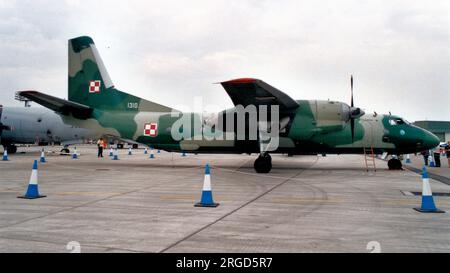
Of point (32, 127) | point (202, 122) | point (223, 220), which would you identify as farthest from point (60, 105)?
point (32, 127)

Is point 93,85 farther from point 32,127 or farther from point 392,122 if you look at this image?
point 392,122

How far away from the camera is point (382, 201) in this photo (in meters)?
8.80

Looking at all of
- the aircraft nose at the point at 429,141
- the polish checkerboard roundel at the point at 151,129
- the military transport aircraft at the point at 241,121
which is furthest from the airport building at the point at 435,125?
the polish checkerboard roundel at the point at 151,129

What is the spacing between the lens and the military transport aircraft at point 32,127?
1228 inches

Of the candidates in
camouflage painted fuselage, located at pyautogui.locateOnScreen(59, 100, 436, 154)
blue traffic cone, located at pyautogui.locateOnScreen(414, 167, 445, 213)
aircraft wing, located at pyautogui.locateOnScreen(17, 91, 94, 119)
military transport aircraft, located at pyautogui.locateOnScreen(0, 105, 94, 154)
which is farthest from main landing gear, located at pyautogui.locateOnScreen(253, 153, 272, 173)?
military transport aircraft, located at pyautogui.locateOnScreen(0, 105, 94, 154)

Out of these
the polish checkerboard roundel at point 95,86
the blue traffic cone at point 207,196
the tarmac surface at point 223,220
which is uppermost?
the polish checkerboard roundel at point 95,86

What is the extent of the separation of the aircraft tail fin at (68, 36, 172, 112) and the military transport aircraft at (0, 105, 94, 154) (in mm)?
12081

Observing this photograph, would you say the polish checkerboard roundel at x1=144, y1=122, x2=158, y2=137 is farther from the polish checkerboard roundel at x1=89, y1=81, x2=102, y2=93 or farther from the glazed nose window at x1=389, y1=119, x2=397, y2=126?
the glazed nose window at x1=389, y1=119, x2=397, y2=126

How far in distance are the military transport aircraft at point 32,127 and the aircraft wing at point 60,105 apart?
12.6 metres

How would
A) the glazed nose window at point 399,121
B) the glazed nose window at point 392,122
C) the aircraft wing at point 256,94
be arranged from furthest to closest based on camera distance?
the glazed nose window at point 399,121 < the glazed nose window at point 392,122 < the aircraft wing at point 256,94

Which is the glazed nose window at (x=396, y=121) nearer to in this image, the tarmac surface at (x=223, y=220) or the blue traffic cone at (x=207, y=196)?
the tarmac surface at (x=223, y=220)

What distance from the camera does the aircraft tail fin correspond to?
19516mm

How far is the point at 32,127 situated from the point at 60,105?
15634mm

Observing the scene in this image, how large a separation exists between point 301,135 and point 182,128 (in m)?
6.30
